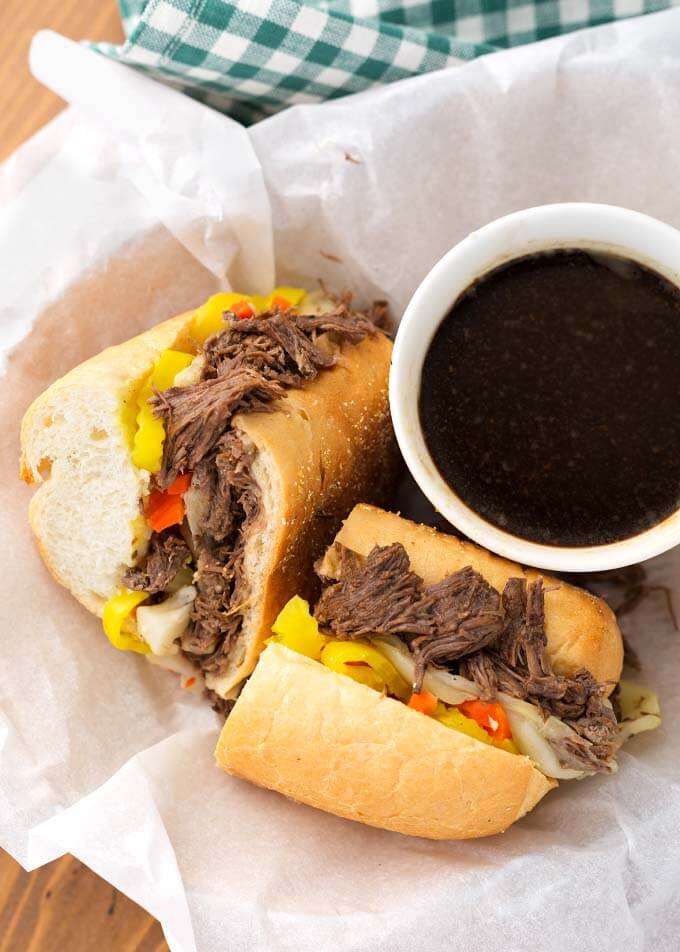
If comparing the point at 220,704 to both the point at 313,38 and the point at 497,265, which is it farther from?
the point at 313,38

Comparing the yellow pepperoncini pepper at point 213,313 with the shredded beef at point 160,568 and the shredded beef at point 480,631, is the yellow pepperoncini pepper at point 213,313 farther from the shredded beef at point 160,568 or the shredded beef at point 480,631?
the shredded beef at point 480,631

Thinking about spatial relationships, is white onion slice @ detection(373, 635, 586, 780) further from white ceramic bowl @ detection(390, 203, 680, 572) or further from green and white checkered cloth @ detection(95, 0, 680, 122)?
green and white checkered cloth @ detection(95, 0, 680, 122)

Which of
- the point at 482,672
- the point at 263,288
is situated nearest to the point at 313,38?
the point at 263,288

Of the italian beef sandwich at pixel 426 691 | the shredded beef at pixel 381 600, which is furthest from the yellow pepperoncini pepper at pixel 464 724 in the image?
the shredded beef at pixel 381 600

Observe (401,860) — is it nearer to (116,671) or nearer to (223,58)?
(116,671)

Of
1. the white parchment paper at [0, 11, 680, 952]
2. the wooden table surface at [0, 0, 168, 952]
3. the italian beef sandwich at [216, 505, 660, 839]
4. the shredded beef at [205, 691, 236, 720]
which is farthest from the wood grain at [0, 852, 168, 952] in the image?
the italian beef sandwich at [216, 505, 660, 839]

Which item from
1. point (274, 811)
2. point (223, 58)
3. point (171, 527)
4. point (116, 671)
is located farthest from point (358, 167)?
point (274, 811)
